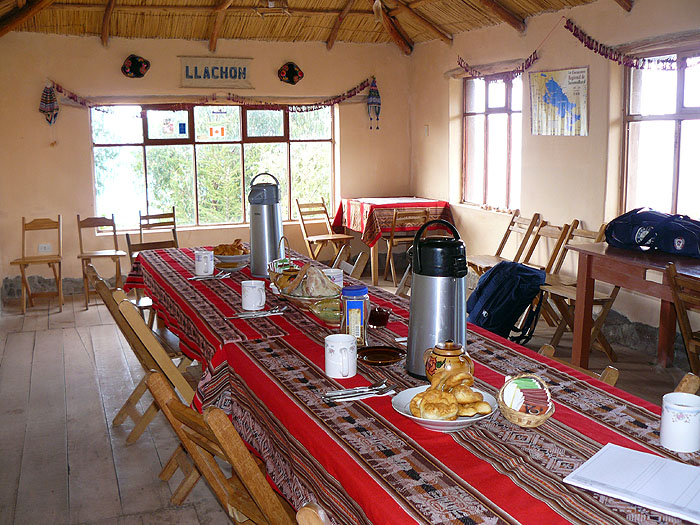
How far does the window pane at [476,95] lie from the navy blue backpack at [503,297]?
3.13 metres

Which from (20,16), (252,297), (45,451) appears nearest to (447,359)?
(252,297)

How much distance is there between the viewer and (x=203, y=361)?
2.94 meters

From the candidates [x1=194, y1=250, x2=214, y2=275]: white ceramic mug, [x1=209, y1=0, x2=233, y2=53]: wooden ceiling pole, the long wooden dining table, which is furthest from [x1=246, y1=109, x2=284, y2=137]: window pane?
the long wooden dining table

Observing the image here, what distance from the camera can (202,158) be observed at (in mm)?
7895

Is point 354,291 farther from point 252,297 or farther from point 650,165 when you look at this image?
point 650,165

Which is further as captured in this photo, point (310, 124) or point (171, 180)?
point (310, 124)

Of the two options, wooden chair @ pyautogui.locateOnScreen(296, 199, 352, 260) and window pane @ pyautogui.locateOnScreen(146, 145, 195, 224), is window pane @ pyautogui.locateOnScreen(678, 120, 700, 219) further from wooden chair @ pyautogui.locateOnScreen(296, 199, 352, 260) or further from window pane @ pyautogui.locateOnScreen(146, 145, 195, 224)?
window pane @ pyautogui.locateOnScreen(146, 145, 195, 224)

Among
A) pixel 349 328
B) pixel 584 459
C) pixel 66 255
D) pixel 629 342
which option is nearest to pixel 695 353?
pixel 629 342

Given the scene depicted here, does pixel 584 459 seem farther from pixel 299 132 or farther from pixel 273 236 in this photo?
pixel 299 132

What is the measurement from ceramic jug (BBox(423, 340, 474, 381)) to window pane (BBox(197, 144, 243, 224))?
6.27 m

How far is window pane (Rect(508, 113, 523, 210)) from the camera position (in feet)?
22.1

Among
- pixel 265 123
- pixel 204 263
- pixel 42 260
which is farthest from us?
pixel 265 123

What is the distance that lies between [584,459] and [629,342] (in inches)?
159

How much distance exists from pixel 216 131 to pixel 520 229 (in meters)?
3.47
